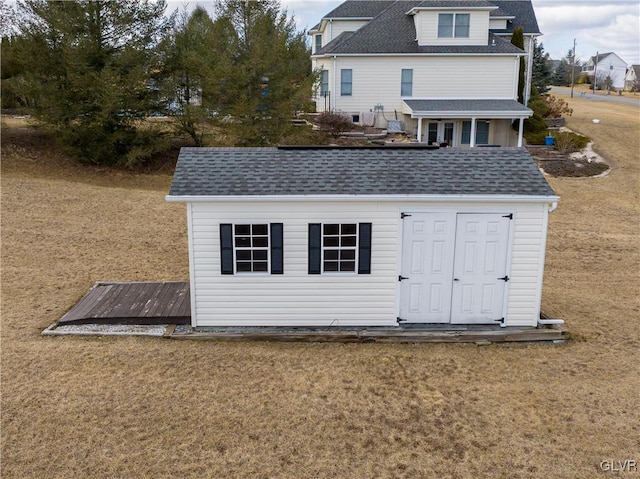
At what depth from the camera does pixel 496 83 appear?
31.6 metres

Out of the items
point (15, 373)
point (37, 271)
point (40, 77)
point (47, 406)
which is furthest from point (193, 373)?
point (40, 77)

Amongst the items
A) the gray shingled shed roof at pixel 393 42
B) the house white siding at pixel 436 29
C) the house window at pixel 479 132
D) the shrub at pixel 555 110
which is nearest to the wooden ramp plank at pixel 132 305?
the gray shingled shed roof at pixel 393 42

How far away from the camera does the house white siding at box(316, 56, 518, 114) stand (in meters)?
31.2

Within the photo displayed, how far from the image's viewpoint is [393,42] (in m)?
31.7

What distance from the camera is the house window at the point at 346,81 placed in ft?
103

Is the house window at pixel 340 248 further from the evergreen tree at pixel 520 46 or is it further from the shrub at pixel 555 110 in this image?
the shrub at pixel 555 110

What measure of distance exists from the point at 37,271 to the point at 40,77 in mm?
14018

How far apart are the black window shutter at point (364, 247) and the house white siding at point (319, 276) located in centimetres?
10

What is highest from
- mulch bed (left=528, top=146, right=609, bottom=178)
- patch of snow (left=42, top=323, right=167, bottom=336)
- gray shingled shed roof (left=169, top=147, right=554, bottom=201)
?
gray shingled shed roof (left=169, top=147, right=554, bottom=201)

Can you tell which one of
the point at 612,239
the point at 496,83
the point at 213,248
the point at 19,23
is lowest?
the point at 612,239

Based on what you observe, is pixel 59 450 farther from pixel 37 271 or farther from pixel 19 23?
pixel 19 23

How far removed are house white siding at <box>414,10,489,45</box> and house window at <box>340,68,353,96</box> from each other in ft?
13.8

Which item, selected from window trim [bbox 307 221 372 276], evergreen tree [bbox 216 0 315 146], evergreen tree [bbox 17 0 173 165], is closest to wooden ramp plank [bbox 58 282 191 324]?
window trim [bbox 307 221 372 276]

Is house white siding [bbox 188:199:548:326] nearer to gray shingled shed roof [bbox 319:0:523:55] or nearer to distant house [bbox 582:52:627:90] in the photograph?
gray shingled shed roof [bbox 319:0:523:55]
